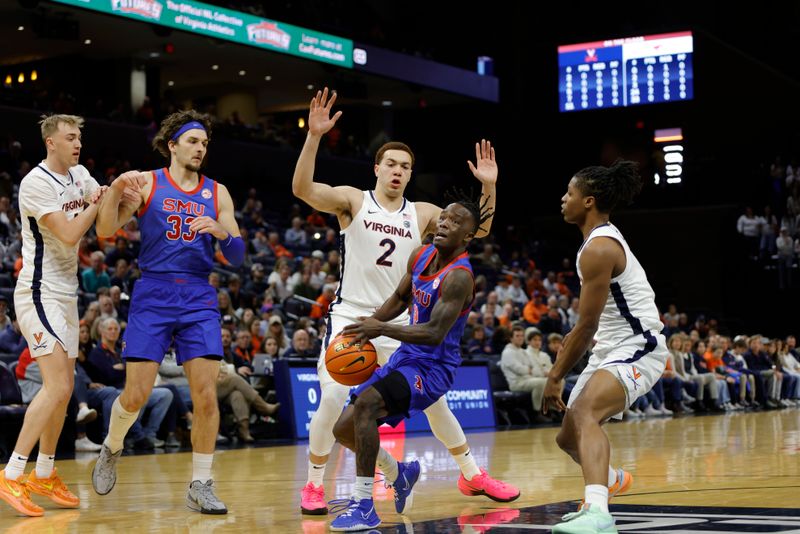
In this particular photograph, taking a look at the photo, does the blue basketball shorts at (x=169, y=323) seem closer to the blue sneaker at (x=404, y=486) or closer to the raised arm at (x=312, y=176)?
the raised arm at (x=312, y=176)

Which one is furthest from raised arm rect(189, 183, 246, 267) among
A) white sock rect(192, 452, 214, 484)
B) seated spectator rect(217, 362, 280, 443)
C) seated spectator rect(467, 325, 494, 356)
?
seated spectator rect(467, 325, 494, 356)

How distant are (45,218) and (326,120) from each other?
5.55 feet

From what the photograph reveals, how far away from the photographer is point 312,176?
19.8 feet

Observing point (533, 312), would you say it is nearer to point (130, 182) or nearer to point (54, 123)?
point (54, 123)

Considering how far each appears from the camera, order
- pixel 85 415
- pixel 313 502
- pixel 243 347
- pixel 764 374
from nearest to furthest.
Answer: pixel 313 502 → pixel 85 415 → pixel 243 347 → pixel 764 374

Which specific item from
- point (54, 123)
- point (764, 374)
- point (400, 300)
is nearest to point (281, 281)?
point (764, 374)

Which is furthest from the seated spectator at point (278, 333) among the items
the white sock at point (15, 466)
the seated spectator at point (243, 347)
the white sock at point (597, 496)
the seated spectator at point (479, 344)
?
the white sock at point (597, 496)

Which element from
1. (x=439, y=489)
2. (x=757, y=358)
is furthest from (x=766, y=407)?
(x=439, y=489)

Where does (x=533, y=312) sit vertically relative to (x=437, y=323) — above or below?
below

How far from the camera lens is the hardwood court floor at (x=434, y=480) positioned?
571cm

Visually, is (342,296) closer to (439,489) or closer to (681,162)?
(439,489)

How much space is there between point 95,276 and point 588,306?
403 inches

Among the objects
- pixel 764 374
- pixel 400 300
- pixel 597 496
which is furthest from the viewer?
pixel 764 374

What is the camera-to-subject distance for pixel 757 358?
20953 mm
